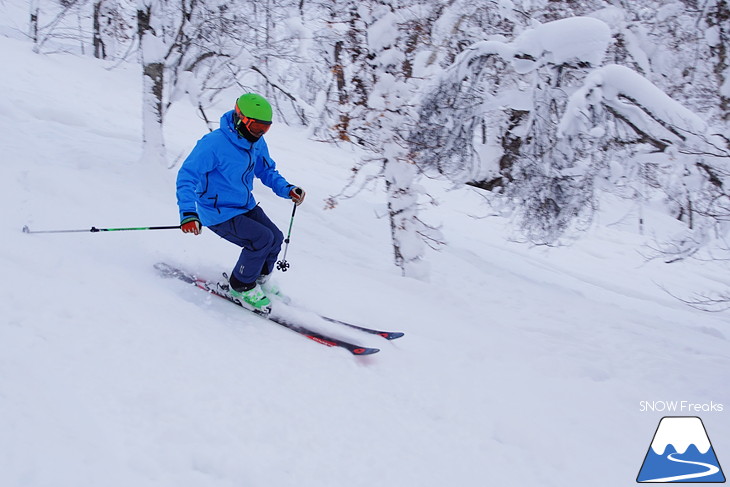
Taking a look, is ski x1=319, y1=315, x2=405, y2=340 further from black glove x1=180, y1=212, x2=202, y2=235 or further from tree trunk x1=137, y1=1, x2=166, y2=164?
tree trunk x1=137, y1=1, x2=166, y2=164

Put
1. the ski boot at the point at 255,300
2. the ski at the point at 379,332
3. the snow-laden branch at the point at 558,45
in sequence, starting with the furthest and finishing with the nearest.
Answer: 1. the snow-laden branch at the point at 558,45
2. the ski at the point at 379,332
3. the ski boot at the point at 255,300

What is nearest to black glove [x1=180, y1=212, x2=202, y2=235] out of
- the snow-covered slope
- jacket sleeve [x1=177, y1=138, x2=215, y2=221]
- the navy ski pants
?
jacket sleeve [x1=177, y1=138, x2=215, y2=221]

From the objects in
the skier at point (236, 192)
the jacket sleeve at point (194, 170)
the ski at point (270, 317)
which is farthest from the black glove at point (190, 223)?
the ski at point (270, 317)

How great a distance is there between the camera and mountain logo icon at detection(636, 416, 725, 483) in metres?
3.40

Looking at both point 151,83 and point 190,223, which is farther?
point 151,83

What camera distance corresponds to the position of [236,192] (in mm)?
4289

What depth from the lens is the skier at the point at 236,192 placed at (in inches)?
159

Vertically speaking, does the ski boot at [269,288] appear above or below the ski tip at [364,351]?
above

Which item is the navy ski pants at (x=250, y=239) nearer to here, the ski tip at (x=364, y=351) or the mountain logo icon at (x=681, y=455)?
the ski tip at (x=364, y=351)

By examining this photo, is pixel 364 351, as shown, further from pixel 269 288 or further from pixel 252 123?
pixel 252 123

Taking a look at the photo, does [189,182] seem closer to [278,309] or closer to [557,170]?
[278,309]

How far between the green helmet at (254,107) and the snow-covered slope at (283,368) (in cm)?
169

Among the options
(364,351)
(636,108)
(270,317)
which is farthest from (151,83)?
(636,108)

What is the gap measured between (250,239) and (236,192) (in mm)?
422
